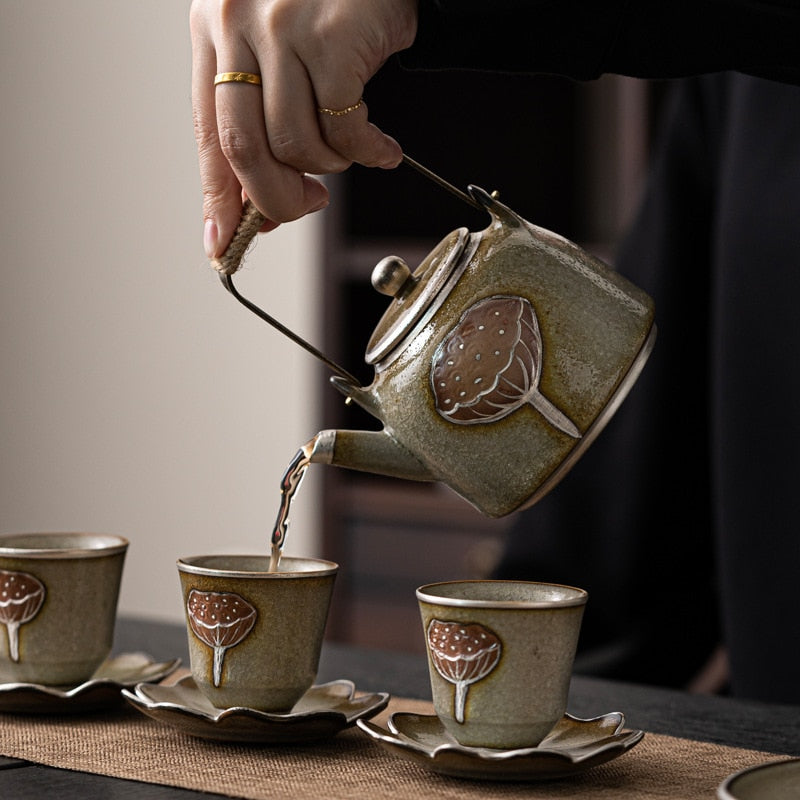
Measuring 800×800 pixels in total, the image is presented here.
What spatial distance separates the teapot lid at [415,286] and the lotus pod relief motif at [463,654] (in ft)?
0.56

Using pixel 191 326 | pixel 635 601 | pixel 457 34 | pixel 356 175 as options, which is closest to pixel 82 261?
pixel 191 326

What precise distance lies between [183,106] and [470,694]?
260 centimetres

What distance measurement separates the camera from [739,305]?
1529 millimetres

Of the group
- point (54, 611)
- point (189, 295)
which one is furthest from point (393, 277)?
point (189, 295)

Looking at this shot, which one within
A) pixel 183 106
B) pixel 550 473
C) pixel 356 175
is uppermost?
pixel 183 106

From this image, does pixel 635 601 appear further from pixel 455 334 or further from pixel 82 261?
pixel 82 261

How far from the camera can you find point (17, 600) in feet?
3.07

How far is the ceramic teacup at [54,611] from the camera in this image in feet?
3.06

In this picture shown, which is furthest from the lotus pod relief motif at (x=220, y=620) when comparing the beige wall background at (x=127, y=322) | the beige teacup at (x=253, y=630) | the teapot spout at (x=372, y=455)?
the beige wall background at (x=127, y=322)

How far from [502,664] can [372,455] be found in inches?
6.0

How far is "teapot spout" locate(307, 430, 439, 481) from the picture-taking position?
2.72ft

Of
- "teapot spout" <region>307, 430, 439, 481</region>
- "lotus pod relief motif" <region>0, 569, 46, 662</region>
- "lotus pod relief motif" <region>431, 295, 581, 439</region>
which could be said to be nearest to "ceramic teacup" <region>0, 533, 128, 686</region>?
"lotus pod relief motif" <region>0, 569, 46, 662</region>

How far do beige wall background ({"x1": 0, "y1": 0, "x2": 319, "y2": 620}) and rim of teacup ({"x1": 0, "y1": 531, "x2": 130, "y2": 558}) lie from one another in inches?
74.2

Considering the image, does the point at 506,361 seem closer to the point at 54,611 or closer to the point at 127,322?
the point at 54,611
